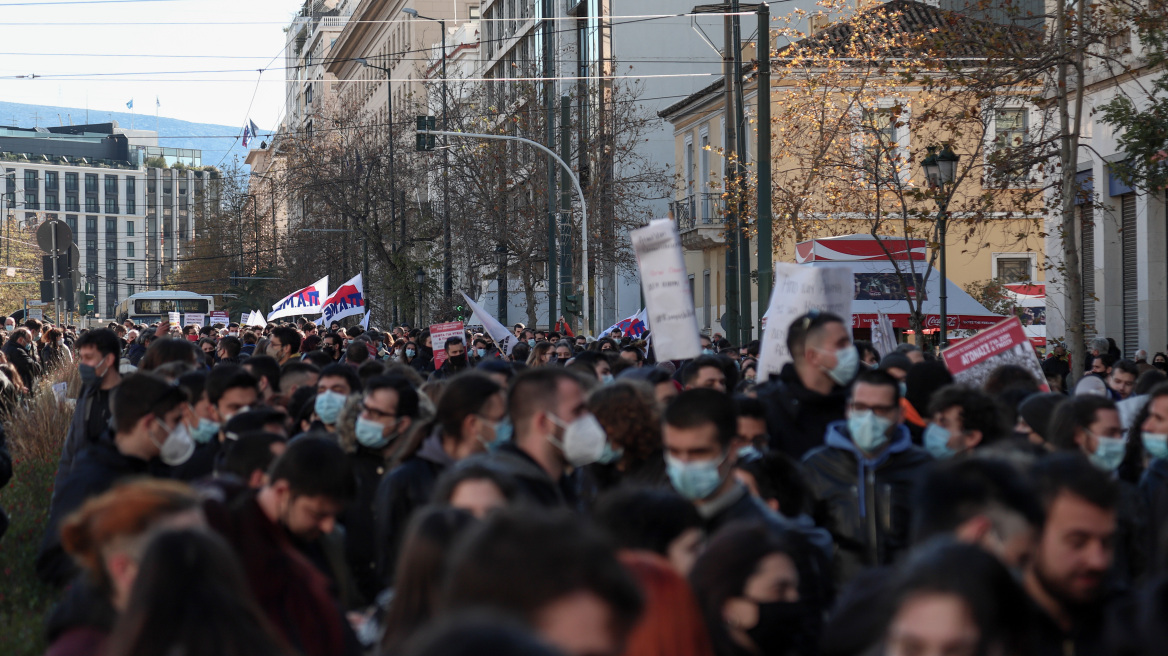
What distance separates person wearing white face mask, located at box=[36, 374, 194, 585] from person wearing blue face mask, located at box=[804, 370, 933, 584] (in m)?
2.69

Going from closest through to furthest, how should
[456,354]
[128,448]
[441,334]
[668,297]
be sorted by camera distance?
1. [128,448]
2. [668,297]
3. [456,354]
4. [441,334]

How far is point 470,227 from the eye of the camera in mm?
40906

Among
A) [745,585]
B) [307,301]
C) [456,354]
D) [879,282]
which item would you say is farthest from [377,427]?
[307,301]

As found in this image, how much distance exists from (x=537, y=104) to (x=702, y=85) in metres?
12.8

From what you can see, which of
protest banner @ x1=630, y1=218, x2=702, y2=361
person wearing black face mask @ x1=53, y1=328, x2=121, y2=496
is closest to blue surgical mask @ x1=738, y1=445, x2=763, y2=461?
protest banner @ x1=630, y1=218, x2=702, y2=361

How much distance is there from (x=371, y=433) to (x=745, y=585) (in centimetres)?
325

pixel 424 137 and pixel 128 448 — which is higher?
pixel 424 137

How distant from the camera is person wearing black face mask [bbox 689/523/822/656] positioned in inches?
142

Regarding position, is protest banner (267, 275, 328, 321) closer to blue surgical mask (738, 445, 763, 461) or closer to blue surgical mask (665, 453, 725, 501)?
blue surgical mask (738, 445, 763, 461)

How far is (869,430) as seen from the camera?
591cm

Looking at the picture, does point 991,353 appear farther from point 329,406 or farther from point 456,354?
point 456,354

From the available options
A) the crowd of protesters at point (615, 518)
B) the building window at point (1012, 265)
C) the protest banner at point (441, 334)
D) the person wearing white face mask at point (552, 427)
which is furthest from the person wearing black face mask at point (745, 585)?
the building window at point (1012, 265)

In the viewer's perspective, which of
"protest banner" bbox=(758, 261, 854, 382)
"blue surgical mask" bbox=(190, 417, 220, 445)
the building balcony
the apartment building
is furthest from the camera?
the apartment building

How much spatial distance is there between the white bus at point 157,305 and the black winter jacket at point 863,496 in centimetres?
6448
